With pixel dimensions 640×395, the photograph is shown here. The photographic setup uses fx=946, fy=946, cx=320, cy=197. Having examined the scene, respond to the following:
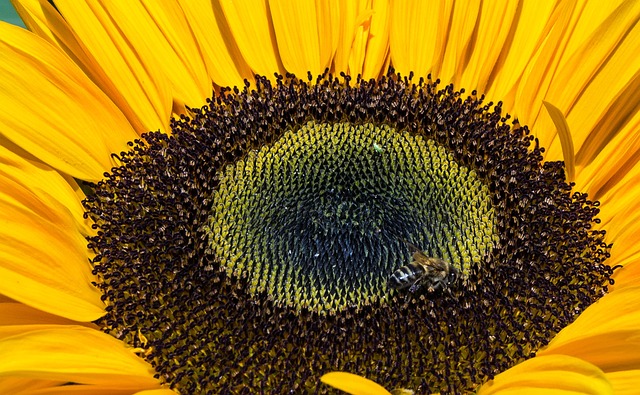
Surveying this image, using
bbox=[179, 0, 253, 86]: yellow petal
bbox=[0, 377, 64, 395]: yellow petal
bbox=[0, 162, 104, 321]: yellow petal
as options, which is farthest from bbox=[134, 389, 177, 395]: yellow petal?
bbox=[179, 0, 253, 86]: yellow petal

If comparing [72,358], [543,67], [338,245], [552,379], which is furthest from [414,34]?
[72,358]

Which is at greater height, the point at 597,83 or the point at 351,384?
the point at 597,83

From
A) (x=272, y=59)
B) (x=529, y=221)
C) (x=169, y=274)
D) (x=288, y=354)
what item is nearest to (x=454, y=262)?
(x=529, y=221)

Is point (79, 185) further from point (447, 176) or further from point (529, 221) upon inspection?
point (529, 221)

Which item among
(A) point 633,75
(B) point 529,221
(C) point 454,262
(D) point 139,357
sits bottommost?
(D) point 139,357

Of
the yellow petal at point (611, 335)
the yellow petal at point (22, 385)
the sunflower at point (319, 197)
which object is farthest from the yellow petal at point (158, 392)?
the yellow petal at point (611, 335)

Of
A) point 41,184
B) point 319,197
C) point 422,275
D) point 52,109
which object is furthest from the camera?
point 52,109

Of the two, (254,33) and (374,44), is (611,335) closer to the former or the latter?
(374,44)
